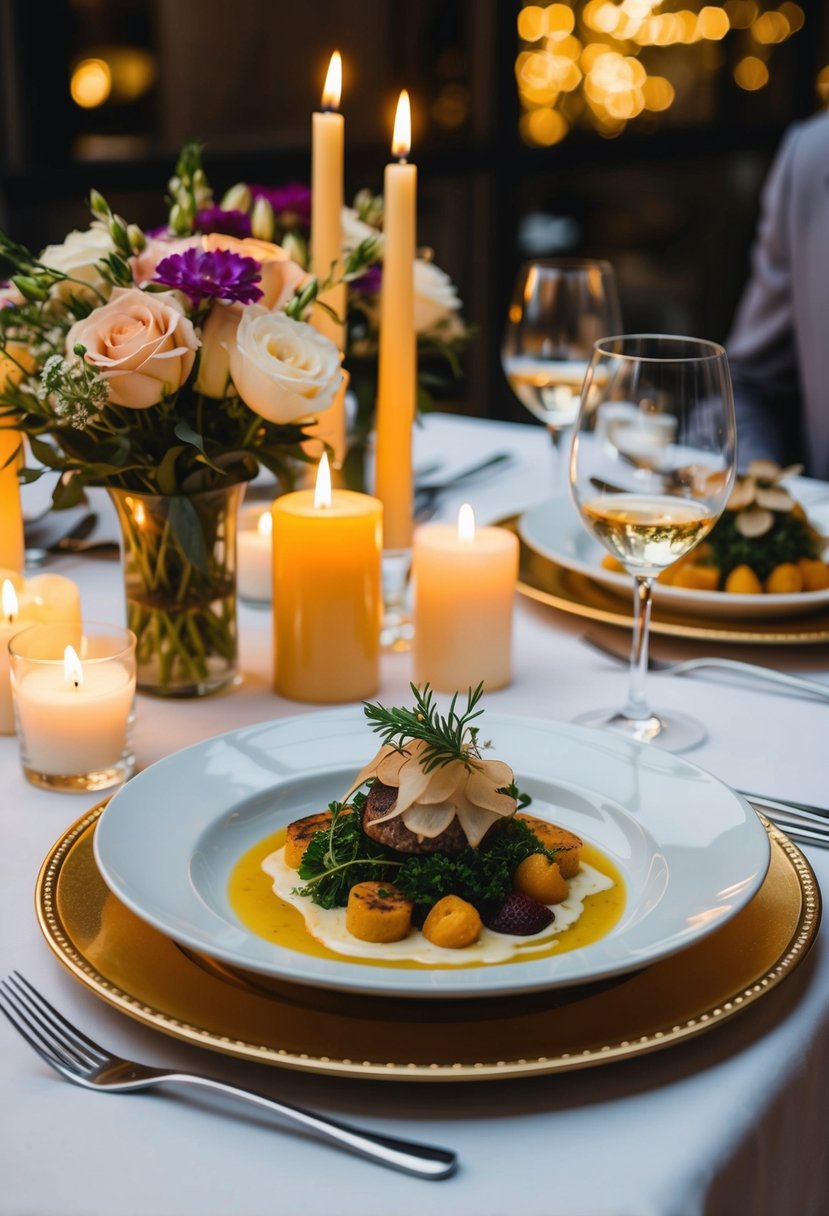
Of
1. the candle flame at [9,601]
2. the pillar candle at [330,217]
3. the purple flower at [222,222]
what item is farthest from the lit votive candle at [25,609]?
the purple flower at [222,222]

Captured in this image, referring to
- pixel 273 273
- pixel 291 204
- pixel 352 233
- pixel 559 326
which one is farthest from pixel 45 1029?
pixel 559 326

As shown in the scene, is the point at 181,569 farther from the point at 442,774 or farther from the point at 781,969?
the point at 781,969

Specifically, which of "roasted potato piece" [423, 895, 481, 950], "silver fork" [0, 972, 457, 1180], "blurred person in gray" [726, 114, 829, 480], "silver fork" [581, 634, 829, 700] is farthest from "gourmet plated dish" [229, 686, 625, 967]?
"blurred person in gray" [726, 114, 829, 480]

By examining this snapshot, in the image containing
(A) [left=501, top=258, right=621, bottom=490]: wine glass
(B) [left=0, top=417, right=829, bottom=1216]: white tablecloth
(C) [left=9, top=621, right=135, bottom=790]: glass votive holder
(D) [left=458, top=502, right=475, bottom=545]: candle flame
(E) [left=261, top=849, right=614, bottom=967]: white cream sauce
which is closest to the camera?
(B) [left=0, top=417, right=829, bottom=1216]: white tablecloth

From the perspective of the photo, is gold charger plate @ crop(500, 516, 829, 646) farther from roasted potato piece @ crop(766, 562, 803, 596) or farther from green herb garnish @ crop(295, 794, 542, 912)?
green herb garnish @ crop(295, 794, 542, 912)

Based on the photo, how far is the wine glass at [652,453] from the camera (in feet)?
3.39

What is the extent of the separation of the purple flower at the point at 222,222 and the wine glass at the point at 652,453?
459 mm

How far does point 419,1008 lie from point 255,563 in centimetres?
78

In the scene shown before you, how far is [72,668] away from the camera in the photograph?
1009 mm

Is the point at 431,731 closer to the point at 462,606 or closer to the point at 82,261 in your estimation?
the point at 462,606

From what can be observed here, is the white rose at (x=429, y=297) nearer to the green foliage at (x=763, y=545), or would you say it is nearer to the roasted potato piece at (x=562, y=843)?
the green foliage at (x=763, y=545)

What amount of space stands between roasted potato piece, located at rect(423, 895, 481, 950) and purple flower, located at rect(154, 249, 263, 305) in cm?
55

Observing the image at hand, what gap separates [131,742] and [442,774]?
36cm

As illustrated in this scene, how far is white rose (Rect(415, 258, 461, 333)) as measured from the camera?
1465 mm
